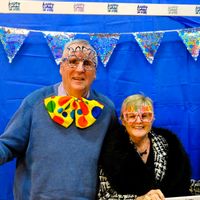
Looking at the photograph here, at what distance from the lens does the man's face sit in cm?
171

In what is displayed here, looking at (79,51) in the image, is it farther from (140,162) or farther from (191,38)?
(191,38)

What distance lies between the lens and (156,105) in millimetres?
2176

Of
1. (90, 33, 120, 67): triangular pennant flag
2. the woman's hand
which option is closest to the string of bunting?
(90, 33, 120, 67): triangular pennant flag

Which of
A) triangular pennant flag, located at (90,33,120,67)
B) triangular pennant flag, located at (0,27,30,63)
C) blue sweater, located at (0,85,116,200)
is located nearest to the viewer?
blue sweater, located at (0,85,116,200)

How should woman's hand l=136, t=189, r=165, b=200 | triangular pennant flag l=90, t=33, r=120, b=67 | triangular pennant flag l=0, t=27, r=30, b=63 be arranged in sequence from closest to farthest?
1. woman's hand l=136, t=189, r=165, b=200
2. triangular pennant flag l=0, t=27, r=30, b=63
3. triangular pennant flag l=90, t=33, r=120, b=67

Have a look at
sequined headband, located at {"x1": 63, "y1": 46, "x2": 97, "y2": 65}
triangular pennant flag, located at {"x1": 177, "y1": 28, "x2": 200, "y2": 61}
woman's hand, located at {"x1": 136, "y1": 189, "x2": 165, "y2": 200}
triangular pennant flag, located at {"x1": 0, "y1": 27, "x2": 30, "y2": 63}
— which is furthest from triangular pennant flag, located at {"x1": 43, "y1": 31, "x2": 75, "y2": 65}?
woman's hand, located at {"x1": 136, "y1": 189, "x2": 165, "y2": 200}

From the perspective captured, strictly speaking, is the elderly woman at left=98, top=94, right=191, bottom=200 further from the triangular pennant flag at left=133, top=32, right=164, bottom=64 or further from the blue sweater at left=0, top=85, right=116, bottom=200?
the triangular pennant flag at left=133, top=32, right=164, bottom=64

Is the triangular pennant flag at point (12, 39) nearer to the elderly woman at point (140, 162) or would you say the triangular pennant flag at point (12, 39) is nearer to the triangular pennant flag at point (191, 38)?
the elderly woman at point (140, 162)

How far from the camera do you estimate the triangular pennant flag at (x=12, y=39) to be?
1.92 m

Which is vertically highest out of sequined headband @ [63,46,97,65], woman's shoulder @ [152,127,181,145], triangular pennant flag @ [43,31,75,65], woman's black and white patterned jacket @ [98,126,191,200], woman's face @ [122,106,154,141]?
triangular pennant flag @ [43,31,75,65]

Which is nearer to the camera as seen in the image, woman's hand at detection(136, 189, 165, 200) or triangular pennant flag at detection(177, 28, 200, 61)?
woman's hand at detection(136, 189, 165, 200)

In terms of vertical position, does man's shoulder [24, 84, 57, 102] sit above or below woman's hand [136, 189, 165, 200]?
above

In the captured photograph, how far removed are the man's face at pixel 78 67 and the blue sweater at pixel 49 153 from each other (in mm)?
182

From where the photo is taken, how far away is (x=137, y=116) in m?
1.65
